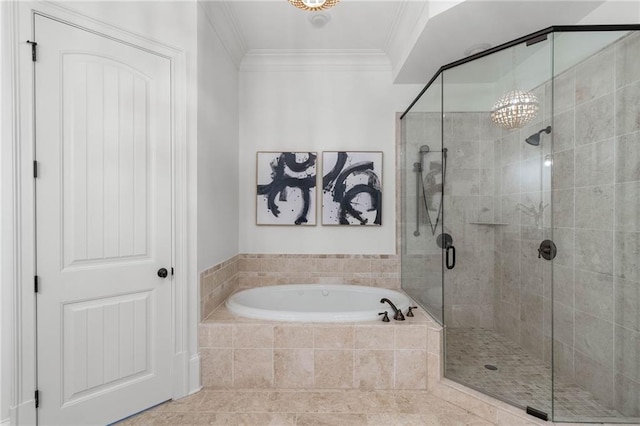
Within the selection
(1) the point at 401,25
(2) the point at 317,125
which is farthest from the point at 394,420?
(1) the point at 401,25

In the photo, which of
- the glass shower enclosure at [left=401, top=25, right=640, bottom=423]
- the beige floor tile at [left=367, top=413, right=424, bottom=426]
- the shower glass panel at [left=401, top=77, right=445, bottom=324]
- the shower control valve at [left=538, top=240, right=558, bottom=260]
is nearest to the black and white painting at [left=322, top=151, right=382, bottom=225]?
the shower glass panel at [left=401, top=77, right=445, bottom=324]

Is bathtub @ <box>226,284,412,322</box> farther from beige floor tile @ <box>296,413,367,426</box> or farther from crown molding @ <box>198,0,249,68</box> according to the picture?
crown molding @ <box>198,0,249,68</box>

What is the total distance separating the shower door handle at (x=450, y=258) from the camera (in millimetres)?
2082

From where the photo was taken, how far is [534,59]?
1640 millimetres

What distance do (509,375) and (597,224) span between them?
1025 mm

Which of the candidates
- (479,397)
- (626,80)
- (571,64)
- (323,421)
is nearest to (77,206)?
(323,421)

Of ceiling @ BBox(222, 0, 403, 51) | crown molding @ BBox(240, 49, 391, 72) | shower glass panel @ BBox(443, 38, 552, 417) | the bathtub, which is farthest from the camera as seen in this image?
crown molding @ BBox(240, 49, 391, 72)

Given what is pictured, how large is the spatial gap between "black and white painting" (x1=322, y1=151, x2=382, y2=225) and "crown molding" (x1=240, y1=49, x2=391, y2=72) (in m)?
0.84

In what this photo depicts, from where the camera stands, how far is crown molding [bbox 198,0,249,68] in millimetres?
2087

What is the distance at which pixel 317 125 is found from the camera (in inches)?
113

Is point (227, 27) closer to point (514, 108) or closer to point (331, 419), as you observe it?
point (514, 108)

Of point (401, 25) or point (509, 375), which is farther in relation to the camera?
point (401, 25)

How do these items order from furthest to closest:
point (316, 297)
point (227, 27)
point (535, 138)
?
point (316, 297), point (227, 27), point (535, 138)

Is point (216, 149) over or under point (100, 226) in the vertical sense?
over
